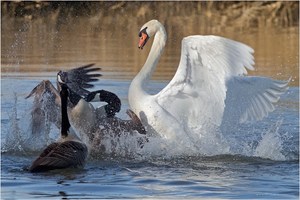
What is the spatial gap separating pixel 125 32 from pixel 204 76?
1250 cm

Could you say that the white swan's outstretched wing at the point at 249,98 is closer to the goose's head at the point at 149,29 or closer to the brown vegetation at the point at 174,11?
the goose's head at the point at 149,29

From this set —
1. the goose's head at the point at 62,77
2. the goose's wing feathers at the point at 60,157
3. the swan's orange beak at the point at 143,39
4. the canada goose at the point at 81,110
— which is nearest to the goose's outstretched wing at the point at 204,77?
the canada goose at the point at 81,110

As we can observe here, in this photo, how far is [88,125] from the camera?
30.7ft

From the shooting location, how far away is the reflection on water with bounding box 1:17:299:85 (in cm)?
1534

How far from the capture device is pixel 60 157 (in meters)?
8.34

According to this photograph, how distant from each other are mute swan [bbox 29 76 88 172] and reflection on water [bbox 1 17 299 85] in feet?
18.2

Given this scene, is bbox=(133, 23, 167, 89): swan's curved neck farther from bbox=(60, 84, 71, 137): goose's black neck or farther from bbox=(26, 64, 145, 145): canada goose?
bbox=(60, 84, 71, 137): goose's black neck

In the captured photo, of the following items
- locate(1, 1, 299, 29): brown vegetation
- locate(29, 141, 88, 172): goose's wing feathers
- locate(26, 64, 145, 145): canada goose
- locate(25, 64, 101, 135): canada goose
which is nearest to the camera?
locate(29, 141, 88, 172): goose's wing feathers

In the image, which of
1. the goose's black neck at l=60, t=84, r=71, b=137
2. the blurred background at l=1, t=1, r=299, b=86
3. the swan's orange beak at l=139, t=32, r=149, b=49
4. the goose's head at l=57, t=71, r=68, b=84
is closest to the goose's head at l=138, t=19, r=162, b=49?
the swan's orange beak at l=139, t=32, r=149, b=49

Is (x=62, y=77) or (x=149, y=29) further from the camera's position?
(x=149, y=29)

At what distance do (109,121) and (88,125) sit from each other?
22 cm

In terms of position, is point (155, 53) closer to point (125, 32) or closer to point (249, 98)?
point (249, 98)

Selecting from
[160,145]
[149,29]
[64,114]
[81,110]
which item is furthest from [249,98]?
[64,114]

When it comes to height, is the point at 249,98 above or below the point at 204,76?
below
